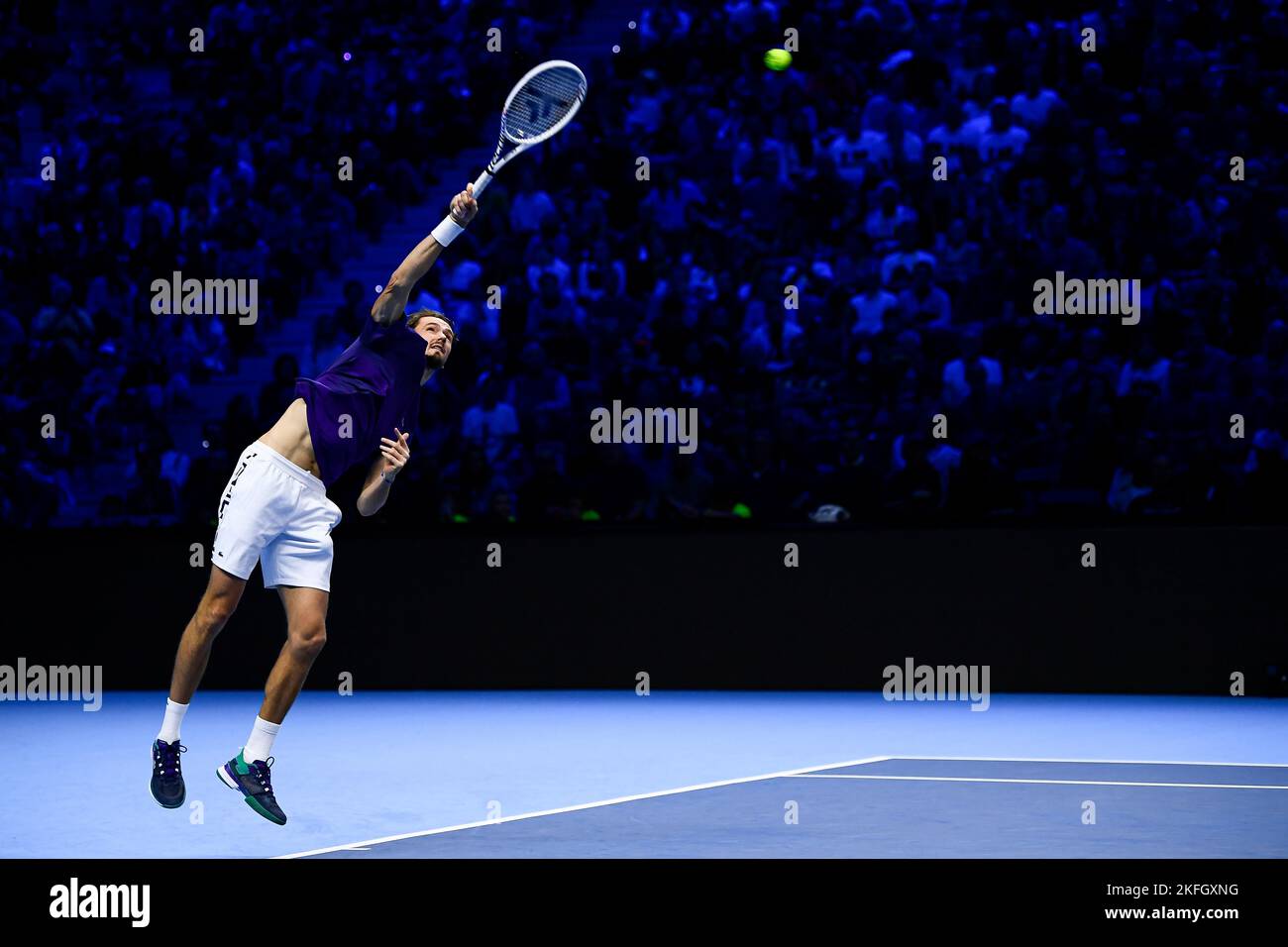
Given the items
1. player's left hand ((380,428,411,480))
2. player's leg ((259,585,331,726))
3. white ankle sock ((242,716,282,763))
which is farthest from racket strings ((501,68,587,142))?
white ankle sock ((242,716,282,763))

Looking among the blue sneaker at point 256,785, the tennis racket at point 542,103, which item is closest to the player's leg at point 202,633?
the blue sneaker at point 256,785

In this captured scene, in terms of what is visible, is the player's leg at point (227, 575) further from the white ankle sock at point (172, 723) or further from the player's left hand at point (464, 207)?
the player's left hand at point (464, 207)

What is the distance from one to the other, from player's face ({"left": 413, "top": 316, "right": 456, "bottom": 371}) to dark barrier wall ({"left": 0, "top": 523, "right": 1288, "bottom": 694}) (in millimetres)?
4778

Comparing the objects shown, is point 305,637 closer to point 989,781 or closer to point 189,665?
point 189,665

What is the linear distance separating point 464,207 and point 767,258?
25.1ft

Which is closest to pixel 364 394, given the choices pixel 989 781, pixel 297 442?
pixel 297 442

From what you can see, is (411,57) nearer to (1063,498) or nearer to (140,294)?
(140,294)

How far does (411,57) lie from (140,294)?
169 inches

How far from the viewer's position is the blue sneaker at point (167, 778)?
626 centimetres

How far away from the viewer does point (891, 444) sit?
11.8 m

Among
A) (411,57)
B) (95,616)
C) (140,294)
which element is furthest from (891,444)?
(411,57)

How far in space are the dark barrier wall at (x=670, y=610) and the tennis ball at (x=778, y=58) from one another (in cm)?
587

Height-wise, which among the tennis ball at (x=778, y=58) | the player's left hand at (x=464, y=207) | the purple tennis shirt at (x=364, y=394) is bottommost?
the purple tennis shirt at (x=364, y=394)

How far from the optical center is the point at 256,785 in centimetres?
620
